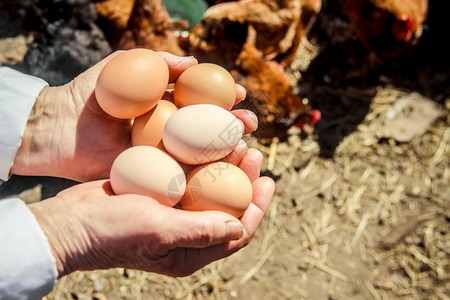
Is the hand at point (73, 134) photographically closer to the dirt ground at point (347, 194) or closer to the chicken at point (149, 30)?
the dirt ground at point (347, 194)

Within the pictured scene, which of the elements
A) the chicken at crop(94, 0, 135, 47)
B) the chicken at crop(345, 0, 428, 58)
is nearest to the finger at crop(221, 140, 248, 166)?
the chicken at crop(94, 0, 135, 47)

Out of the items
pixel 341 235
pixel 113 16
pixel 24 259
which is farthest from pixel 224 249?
pixel 113 16

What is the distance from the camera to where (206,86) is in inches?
44.9

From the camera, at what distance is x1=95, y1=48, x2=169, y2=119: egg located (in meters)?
1.08

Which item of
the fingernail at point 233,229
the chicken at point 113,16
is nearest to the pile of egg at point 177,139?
the fingernail at point 233,229

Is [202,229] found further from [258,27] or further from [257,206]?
[258,27]

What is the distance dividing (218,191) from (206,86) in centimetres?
34

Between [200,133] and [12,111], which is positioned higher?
[200,133]

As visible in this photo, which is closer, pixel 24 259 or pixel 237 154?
pixel 24 259

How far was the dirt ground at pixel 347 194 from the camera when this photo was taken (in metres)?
1.81

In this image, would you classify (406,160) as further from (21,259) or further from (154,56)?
(21,259)

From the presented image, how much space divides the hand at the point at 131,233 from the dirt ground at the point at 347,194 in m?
0.71

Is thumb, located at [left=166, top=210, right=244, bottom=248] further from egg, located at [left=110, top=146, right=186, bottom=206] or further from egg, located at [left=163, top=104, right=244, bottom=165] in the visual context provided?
egg, located at [left=163, top=104, right=244, bottom=165]

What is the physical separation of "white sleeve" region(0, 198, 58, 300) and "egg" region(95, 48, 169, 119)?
395 millimetres
